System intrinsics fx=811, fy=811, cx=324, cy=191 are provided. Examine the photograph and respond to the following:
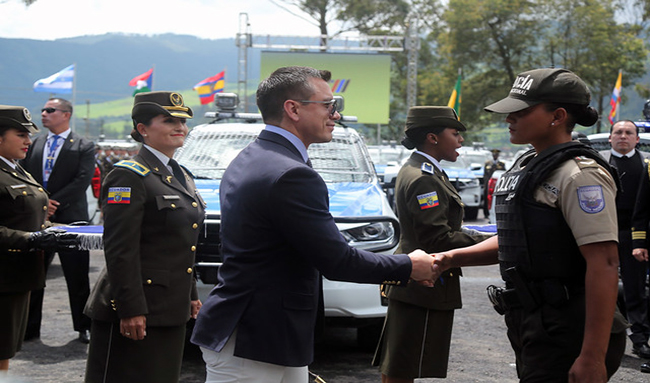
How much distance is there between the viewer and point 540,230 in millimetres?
Result: 3031

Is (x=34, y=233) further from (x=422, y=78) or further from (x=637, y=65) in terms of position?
(x=422, y=78)

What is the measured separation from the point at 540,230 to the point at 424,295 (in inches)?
61.5

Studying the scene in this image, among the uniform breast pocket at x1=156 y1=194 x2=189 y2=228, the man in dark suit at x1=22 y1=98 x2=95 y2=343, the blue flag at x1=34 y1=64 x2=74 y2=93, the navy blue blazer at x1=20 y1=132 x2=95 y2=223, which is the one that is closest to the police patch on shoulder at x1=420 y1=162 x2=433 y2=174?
the uniform breast pocket at x1=156 y1=194 x2=189 y2=228

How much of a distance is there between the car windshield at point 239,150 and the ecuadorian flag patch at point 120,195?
10.2 ft

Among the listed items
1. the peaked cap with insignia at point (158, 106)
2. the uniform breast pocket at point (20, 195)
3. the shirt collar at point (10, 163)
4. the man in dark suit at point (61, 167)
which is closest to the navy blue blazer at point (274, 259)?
the peaked cap with insignia at point (158, 106)

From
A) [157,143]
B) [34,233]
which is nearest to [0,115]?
[34,233]

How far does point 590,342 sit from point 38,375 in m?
4.46

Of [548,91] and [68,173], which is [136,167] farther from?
[68,173]

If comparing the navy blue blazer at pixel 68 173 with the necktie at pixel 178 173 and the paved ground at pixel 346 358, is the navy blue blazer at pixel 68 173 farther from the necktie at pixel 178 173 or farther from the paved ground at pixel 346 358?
the necktie at pixel 178 173

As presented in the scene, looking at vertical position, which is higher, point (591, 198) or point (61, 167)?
point (591, 198)

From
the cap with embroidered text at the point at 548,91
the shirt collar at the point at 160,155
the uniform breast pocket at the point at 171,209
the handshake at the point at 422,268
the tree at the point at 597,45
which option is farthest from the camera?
the tree at the point at 597,45

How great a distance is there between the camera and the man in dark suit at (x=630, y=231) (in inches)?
278

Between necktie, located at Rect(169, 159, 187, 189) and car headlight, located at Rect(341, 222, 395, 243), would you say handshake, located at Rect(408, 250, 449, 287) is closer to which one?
necktie, located at Rect(169, 159, 187, 189)

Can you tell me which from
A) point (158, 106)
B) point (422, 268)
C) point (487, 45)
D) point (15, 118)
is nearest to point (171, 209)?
point (158, 106)
